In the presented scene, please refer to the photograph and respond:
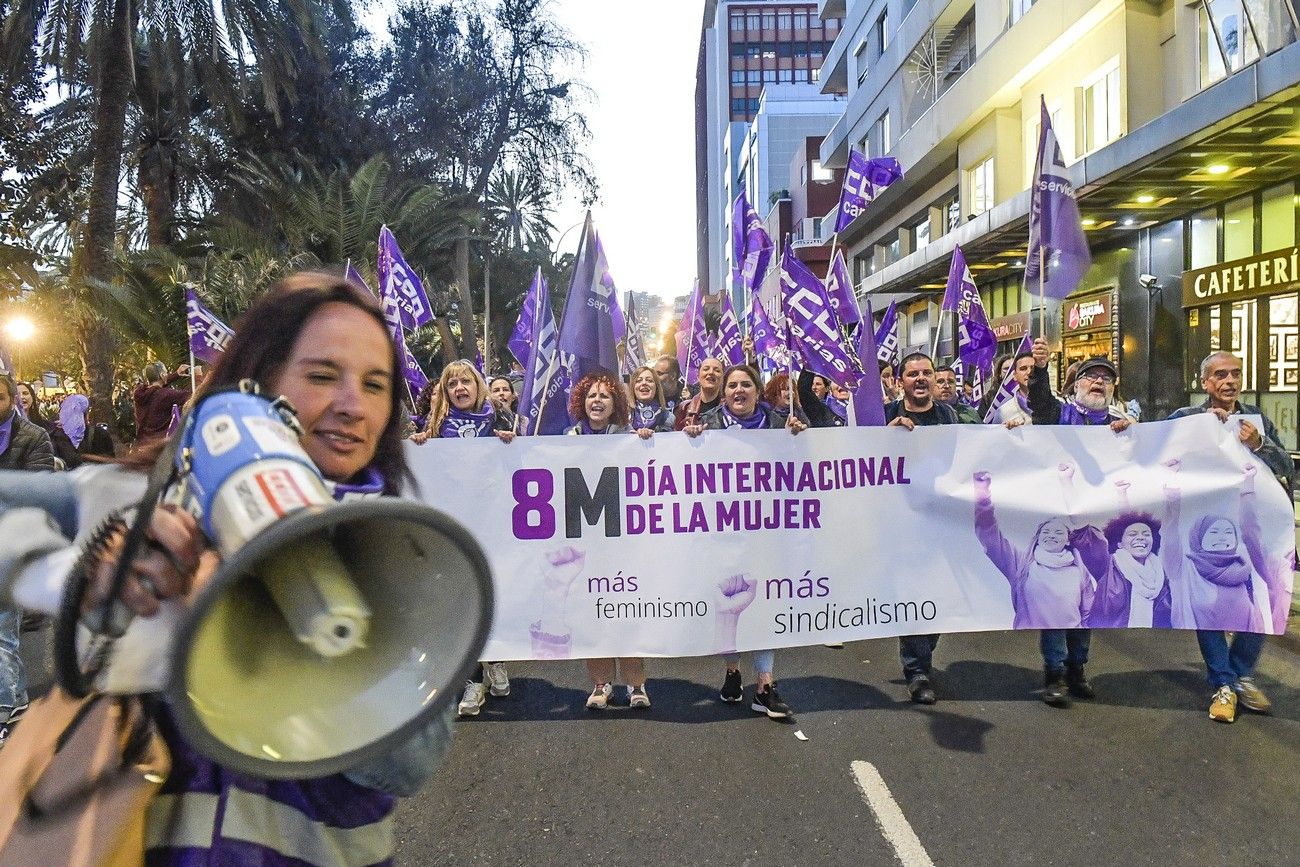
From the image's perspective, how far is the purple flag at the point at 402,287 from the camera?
959cm

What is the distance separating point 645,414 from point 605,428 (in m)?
1.92

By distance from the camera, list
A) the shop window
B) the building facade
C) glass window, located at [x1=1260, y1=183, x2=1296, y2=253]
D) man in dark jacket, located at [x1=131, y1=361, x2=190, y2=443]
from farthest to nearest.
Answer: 1. the building facade
2. glass window, located at [x1=1260, y1=183, x2=1296, y2=253]
3. the shop window
4. man in dark jacket, located at [x1=131, y1=361, x2=190, y2=443]

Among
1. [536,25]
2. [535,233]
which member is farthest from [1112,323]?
[535,233]

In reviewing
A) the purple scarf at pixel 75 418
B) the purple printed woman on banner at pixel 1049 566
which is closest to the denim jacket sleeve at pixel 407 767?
the purple printed woman on banner at pixel 1049 566

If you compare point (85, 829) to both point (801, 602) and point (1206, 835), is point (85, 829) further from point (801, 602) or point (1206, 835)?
point (801, 602)

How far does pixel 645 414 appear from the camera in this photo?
7539 millimetres

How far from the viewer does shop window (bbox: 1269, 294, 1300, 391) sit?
13.1 metres

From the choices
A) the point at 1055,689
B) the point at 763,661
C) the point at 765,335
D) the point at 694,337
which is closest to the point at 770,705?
the point at 763,661

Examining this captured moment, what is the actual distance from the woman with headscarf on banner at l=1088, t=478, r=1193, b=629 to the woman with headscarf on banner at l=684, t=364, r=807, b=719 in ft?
5.52

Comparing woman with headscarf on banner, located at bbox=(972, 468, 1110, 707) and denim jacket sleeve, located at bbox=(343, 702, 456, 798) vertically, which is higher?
denim jacket sleeve, located at bbox=(343, 702, 456, 798)

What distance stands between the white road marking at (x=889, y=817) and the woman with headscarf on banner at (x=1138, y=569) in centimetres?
171

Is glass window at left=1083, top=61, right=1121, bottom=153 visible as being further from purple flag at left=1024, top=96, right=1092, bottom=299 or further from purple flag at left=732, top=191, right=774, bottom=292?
purple flag at left=1024, top=96, right=1092, bottom=299

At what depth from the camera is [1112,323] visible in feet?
58.3

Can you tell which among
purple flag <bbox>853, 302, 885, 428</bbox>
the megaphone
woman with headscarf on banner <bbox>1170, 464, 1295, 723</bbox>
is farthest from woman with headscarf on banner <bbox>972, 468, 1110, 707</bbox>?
the megaphone
